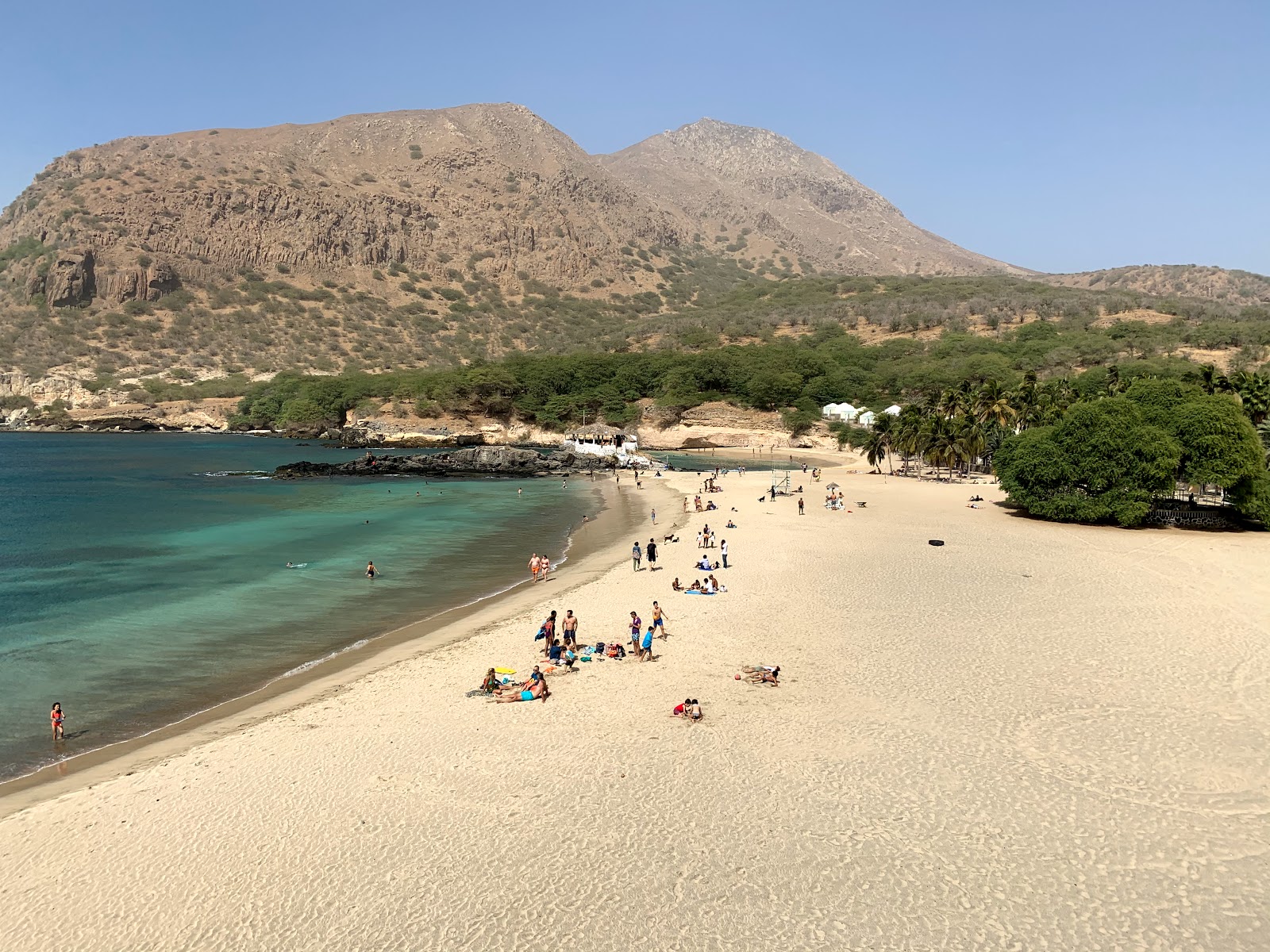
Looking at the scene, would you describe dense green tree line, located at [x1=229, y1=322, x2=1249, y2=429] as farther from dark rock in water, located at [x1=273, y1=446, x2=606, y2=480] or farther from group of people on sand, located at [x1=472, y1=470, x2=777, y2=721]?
group of people on sand, located at [x1=472, y1=470, x2=777, y2=721]

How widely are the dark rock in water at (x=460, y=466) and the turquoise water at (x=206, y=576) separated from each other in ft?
16.3

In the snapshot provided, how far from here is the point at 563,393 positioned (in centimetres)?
10288

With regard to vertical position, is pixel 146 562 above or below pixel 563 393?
below

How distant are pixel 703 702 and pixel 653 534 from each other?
20.2m

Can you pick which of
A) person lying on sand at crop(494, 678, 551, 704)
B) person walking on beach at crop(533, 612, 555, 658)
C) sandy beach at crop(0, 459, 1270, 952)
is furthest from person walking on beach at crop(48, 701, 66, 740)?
person walking on beach at crop(533, 612, 555, 658)

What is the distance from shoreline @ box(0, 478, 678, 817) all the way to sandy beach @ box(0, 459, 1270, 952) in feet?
0.46

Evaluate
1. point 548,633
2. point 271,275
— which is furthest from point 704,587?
point 271,275

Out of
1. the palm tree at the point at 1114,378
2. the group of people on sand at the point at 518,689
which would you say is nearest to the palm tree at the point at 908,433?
the palm tree at the point at 1114,378

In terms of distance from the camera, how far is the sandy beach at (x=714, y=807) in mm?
8258

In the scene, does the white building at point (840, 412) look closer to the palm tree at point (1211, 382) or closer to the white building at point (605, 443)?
the white building at point (605, 443)

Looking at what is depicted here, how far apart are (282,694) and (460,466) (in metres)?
53.6

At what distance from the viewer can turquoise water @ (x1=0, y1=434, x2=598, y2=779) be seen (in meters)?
15.9

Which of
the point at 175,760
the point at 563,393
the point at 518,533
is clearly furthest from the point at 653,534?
the point at 563,393

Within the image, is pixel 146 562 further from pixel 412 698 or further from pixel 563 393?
pixel 563 393
